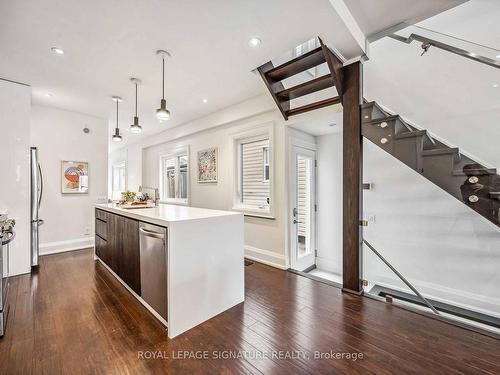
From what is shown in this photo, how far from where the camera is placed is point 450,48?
93.7 inches

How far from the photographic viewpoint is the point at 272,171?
3.75 metres

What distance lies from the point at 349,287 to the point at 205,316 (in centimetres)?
175

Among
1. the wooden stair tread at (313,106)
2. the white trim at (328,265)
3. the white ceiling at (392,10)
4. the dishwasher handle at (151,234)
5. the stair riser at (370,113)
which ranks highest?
the white ceiling at (392,10)

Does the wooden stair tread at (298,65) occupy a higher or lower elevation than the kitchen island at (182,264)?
higher

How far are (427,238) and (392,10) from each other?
2.80 meters

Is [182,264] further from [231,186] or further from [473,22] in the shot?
[473,22]

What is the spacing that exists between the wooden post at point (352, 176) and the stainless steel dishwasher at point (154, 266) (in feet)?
6.90

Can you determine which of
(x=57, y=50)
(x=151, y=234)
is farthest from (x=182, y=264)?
(x=57, y=50)

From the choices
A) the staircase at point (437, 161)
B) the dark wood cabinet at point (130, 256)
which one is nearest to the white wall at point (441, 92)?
the staircase at point (437, 161)

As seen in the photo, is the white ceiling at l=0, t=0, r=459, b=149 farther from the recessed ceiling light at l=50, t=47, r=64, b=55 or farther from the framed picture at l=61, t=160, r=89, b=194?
the framed picture at l=61, t=160, r=89, b=194

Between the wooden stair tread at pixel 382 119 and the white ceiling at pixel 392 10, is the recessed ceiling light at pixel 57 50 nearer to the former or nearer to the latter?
the white ceiling at pixel 392 10

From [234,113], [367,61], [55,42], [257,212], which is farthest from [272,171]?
[55,42]

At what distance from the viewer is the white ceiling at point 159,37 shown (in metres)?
2.01

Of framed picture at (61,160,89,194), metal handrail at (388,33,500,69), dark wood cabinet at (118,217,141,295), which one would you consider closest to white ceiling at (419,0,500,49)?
metal handrail at (388,33,500,69)
